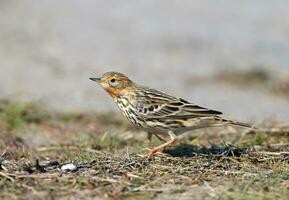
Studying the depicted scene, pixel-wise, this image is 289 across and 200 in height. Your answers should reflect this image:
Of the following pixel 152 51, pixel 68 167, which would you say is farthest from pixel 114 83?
pixel 152 51

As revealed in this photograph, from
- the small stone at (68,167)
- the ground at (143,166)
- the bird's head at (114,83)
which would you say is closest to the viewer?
the ground at (143,166)

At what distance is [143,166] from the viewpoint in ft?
24.3

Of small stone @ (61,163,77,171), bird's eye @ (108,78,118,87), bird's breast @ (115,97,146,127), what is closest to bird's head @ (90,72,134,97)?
bird's eye @ (108,78,118,87)

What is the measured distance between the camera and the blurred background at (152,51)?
46.6ft

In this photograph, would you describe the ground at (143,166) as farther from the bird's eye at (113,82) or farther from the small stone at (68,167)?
the bird's eye at (113,82)

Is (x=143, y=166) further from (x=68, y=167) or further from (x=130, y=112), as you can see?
(x=130, y=112)

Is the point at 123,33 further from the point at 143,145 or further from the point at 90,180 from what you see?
the point at 90,180

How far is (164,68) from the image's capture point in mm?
16672

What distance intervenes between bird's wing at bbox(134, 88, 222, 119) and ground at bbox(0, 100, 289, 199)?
382 millimetres

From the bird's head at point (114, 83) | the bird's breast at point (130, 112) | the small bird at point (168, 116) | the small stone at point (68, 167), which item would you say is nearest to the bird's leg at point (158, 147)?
the small bird at point (168, 116)

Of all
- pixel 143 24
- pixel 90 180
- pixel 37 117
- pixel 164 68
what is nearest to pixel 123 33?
pixel 143 24

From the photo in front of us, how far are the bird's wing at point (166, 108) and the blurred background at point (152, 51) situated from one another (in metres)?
2.85

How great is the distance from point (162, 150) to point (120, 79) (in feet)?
2.75

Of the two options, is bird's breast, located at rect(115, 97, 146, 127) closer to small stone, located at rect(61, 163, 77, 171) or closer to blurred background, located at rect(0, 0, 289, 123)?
small stone, located at rect(61, 163, 77, 171)
